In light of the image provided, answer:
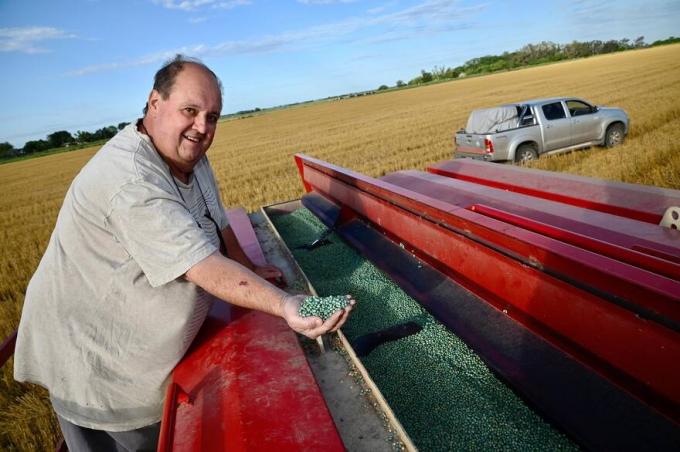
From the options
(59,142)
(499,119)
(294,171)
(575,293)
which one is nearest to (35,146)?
(59,142)

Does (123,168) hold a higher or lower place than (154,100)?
lower

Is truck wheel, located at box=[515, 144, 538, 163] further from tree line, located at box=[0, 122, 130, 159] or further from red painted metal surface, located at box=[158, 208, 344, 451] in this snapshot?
tree line, located at box=[0, 122, 130, 159]

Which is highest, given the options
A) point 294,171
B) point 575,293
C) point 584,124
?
point 575,293

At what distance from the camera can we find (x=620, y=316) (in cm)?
125

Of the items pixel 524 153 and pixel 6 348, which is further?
pixel 524 153

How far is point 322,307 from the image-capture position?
1153 mm

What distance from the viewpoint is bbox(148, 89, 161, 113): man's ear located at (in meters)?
1.48

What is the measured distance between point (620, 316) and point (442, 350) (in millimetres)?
828

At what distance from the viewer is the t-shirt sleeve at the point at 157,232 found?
1.23 m

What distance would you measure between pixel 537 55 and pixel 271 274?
102 m

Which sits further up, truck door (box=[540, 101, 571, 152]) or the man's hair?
the man's hair

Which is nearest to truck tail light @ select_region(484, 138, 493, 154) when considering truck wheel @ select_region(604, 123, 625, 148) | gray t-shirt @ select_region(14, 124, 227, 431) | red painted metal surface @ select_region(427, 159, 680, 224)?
truck wheel @ select_region(604, 123, 625, 148)

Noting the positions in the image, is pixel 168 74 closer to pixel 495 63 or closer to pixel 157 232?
pixel 157 232

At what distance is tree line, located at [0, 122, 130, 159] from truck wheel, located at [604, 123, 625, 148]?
65.6 metres
